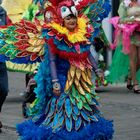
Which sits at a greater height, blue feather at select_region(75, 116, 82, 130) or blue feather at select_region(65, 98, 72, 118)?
blue feather at select_region(65, 98, 72, 118)

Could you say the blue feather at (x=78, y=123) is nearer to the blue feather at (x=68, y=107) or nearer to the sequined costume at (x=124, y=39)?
the blue feather at (x=68, y=107)

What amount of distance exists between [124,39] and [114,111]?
2532mm

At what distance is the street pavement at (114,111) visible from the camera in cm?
870

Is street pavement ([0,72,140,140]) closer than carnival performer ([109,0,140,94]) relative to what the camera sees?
Yes

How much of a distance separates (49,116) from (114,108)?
12.3 ft

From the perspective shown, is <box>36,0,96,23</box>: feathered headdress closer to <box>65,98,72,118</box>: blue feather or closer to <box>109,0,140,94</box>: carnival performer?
<box>65,98,72,118</box>: blue feather

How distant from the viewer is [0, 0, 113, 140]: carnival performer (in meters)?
7.07

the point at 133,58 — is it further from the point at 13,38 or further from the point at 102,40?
the point at 13,38

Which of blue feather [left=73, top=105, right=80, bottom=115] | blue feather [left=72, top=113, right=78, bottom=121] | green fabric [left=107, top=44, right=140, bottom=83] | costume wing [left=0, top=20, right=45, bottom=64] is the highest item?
costume wing [left=0, top=20, right=45, bottom=64]

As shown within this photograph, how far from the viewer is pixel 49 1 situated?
7289 millimetres

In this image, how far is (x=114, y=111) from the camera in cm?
1047

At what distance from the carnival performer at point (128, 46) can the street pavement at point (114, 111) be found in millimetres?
292

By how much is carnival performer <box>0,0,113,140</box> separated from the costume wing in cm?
3

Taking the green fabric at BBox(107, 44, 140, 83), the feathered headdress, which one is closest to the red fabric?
the feathered headdress
